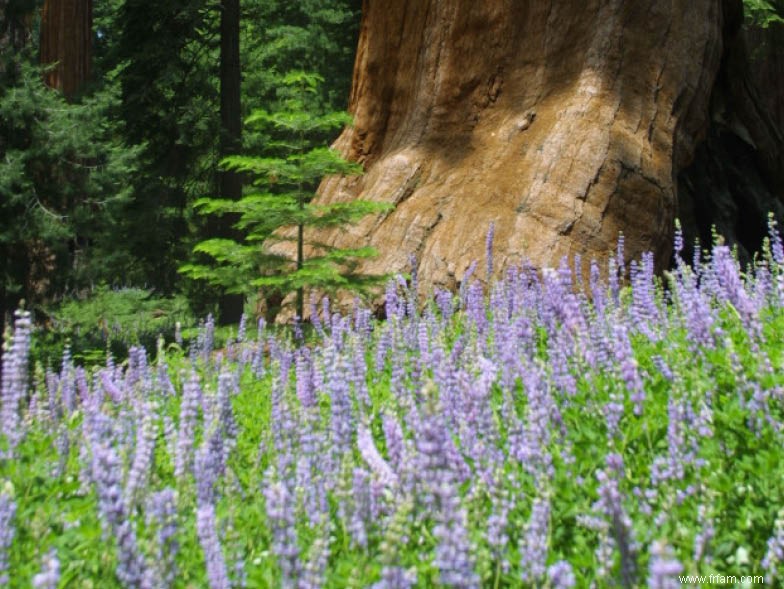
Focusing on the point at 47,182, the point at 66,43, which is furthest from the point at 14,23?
the point at 66,43

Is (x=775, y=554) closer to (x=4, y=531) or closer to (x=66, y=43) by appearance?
(x=4, y=531)

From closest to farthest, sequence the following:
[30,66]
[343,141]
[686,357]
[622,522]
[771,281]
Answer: [622,522] < [686,357] < [771,281] < [30,66] < [343,141]

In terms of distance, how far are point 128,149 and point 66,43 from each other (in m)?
3.69

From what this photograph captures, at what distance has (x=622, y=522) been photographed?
1830 mm

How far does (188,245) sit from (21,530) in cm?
1165

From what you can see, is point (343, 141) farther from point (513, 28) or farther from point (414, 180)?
point (513, 28)

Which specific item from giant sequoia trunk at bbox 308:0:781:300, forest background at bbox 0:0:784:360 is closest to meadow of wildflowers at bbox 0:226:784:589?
giant sequoia trunk at bbox 308:0:781:300

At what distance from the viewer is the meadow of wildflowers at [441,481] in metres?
2.04

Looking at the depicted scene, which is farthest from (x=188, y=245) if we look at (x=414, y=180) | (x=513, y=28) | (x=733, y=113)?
(x=733, y=113)

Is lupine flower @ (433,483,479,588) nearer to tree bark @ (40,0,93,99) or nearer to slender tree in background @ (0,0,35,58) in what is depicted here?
slender tree in background @ (0,0,35,58)

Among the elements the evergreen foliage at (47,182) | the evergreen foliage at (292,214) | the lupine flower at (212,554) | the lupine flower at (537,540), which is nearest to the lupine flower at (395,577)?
the lupine flower at (537,540)

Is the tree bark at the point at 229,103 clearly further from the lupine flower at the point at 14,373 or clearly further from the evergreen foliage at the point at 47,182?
the lupine flower at the point at 14,373

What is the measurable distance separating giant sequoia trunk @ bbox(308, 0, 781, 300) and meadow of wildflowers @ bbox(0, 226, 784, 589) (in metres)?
4.65

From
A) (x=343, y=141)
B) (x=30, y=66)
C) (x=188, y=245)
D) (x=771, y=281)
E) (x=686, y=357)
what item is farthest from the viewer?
(x=188, y=245)
